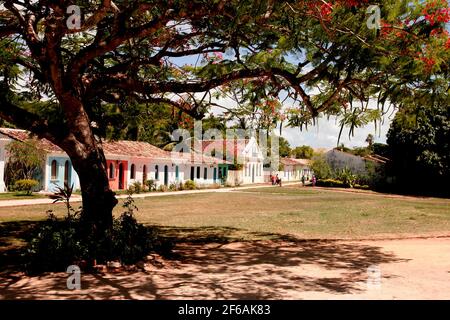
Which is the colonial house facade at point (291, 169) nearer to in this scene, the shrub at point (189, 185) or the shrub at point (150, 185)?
the shrub at point (189, 185)

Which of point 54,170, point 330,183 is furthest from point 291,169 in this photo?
point 54,170

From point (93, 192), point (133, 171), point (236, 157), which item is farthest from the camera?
point (236, 157)

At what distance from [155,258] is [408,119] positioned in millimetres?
6678

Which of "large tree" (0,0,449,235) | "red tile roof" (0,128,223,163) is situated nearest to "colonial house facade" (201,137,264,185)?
"red tile roof" (0,128,223,163)

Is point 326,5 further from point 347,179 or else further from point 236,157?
A: point 236,157

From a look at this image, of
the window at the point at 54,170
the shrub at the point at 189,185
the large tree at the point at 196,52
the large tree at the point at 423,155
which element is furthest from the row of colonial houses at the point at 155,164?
the large tree at the point at 423,155

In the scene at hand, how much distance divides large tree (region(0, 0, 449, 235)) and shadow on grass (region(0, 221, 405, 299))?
213 cm

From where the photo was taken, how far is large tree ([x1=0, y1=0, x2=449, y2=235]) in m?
7.73

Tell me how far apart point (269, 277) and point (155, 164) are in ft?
109

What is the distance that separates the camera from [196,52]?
12.0 metres

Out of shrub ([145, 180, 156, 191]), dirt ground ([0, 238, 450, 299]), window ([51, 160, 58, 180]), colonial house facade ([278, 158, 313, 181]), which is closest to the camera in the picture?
dirt ground ([0, 238, 450, 299])

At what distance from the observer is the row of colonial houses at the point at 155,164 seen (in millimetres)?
30234

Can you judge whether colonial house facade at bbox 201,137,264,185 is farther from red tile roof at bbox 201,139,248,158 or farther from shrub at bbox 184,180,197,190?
shrub at bbox 184,180,197,190
